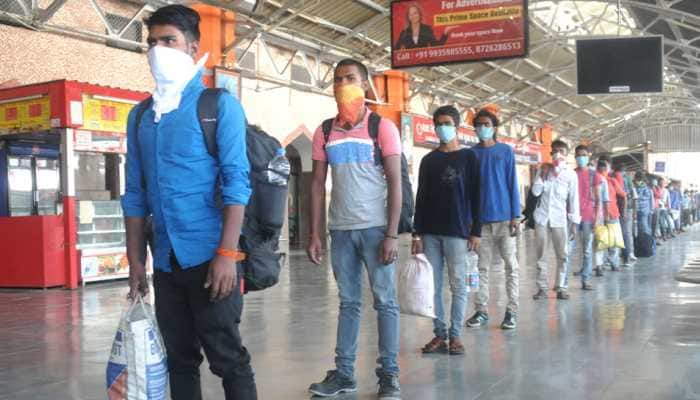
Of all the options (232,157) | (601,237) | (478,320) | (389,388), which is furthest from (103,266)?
(232,157)

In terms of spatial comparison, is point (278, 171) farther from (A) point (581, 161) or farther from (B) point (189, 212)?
(A) point (581, 161)

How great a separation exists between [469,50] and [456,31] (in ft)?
1.12

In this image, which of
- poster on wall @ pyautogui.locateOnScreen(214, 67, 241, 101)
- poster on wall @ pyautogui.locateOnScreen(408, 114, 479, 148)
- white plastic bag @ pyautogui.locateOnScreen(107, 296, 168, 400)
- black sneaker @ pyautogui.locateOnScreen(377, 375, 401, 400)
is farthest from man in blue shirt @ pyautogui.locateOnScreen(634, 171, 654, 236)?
white plastic bag @ pyautogui.locateOnScreen(107, 296, 168, 400)

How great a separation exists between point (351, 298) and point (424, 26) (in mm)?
8213

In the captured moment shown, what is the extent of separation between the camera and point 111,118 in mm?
10516

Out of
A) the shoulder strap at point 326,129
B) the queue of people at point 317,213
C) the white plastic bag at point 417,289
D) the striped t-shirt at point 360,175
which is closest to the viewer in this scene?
the queue of people at point 317,213

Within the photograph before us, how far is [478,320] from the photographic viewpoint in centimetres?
628

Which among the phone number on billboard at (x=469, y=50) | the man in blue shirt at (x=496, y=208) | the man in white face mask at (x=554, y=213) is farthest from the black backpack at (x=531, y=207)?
the phone number on billboard at (x=469, y=50)

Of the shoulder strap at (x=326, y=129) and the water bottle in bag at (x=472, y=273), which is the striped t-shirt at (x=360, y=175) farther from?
the water bottle in bag at (x=472, y=273)

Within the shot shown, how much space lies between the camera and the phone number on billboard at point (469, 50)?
11.2m

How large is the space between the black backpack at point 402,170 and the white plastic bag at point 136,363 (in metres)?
1.79

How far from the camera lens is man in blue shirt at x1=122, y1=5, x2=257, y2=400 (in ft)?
8.47

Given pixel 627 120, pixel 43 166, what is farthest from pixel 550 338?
pixel 627 120

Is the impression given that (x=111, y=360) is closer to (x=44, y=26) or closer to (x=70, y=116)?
(x=70, y=116)
